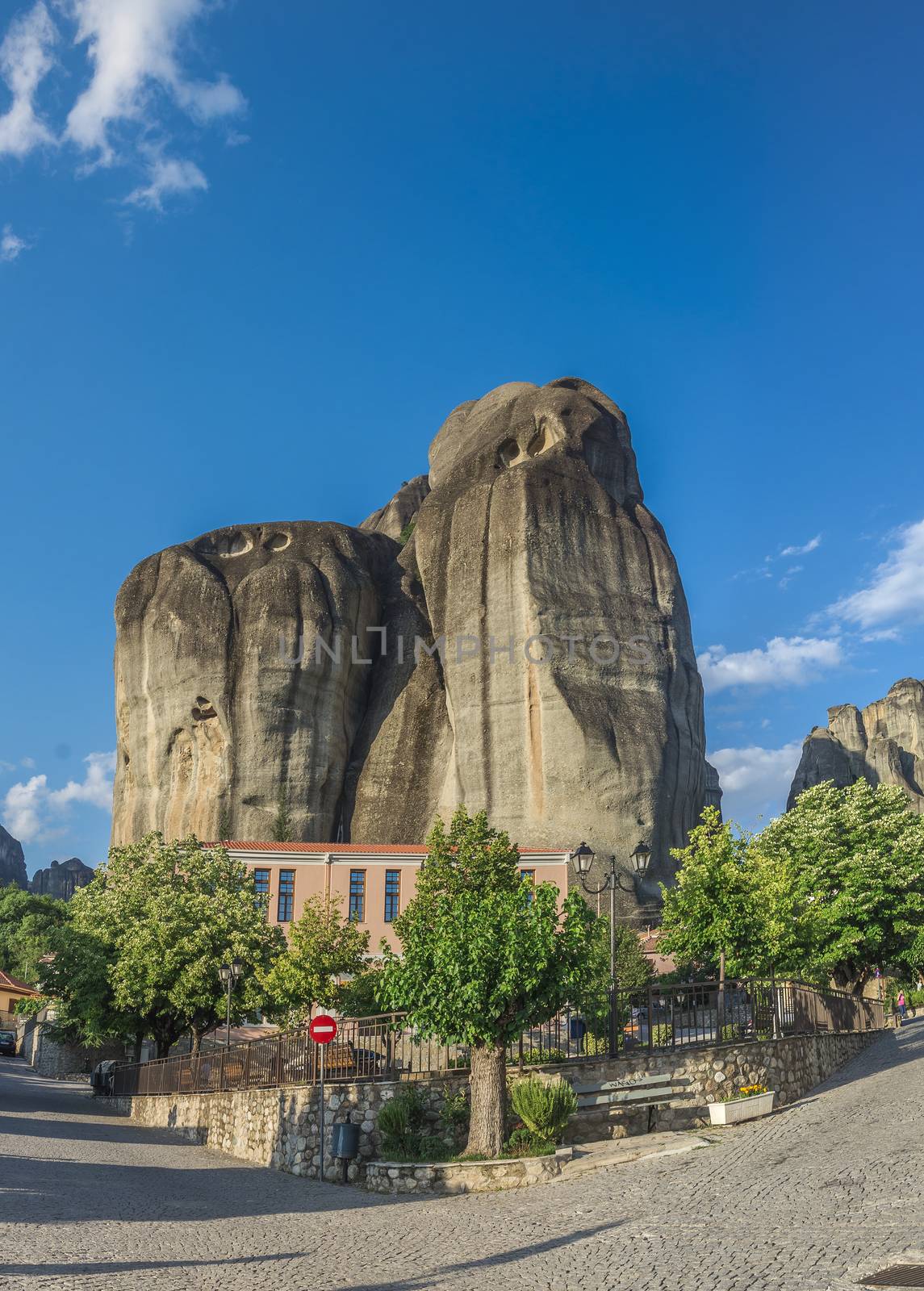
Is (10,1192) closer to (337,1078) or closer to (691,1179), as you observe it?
(337,1078)

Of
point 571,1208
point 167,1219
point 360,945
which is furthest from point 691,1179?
point 360,945

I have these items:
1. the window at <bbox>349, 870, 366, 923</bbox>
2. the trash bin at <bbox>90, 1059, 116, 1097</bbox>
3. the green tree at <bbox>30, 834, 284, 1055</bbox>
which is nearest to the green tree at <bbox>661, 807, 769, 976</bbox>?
the green tree at <bbox>30, 834, 284, 1055</bbox>

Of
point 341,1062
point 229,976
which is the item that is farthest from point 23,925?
point 341,1062

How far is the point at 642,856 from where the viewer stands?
22109 millimetres


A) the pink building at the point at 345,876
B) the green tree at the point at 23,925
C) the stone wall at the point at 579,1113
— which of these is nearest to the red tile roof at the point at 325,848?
the pink building at the point at 345,876

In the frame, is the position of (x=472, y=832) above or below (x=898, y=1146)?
above

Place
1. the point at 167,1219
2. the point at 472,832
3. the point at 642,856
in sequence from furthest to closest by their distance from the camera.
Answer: the point at 472,832
the point at 642,856
the point at 167,1219

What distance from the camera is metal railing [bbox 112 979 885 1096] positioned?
17.8 m

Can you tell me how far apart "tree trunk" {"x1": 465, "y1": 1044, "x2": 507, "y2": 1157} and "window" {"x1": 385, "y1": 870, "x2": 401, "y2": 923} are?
123 feet

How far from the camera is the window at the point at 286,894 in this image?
52.2 m

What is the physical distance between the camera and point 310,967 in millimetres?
29078

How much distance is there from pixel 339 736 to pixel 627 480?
80.8 feet

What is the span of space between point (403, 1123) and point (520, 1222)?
458cm

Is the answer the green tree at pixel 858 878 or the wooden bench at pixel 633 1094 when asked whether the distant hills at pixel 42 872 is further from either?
the wooden bench at pixel 633 1094
